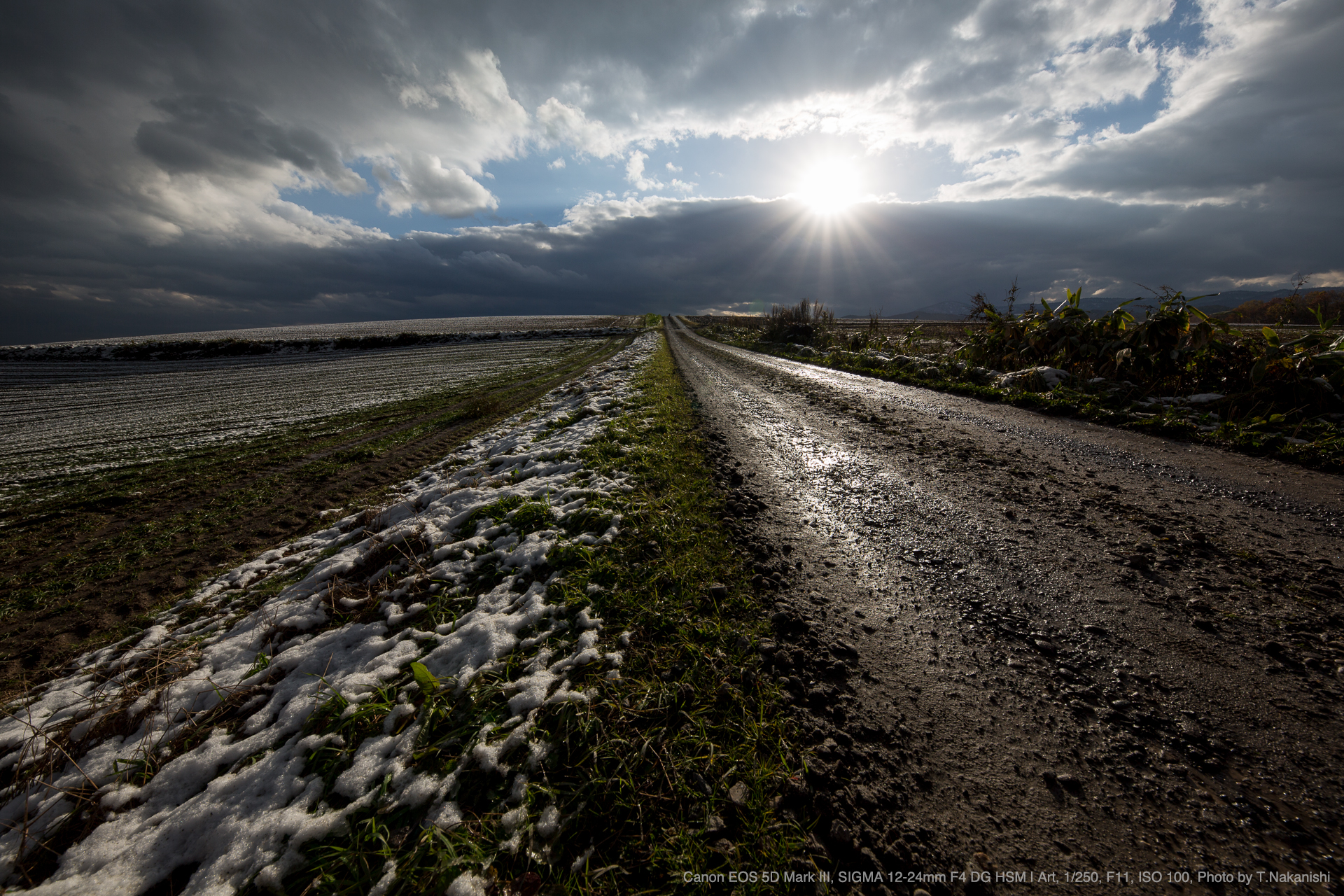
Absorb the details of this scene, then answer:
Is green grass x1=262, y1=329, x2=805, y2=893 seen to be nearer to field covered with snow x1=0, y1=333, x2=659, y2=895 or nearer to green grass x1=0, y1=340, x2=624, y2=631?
field covered with snow x1=0, y1=333, x2=659, y2=895

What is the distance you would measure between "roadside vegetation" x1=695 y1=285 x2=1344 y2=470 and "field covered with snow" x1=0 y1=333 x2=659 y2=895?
919 cm

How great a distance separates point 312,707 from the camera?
308 centimetres

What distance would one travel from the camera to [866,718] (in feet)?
8.55

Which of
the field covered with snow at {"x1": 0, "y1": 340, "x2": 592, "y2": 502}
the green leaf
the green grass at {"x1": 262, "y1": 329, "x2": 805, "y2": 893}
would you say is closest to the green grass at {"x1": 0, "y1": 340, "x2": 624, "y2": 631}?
the field covered with snow at {"x1": 0, "y1": 340, "x2": 592, "y2": 502}

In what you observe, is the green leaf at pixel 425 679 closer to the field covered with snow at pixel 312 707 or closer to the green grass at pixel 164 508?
the field covered with snow at pixel 312 707

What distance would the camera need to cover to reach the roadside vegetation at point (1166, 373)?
6.58 m

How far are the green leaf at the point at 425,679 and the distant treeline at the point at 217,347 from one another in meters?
58.1

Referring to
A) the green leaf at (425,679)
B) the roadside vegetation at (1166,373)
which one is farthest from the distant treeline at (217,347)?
the green leaf at (425,679)

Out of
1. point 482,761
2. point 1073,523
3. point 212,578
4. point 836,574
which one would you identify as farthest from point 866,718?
point 212,578

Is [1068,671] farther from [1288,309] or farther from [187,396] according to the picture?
[187,396]

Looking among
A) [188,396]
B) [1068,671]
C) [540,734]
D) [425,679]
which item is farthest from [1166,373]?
[188,396]

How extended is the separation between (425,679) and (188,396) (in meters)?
33.7

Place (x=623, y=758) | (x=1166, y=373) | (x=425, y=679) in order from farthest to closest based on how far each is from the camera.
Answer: (x=1166, y=373) < (x=425, y=679) < (x=623, y=758)

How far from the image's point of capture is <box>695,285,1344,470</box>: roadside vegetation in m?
6.58
